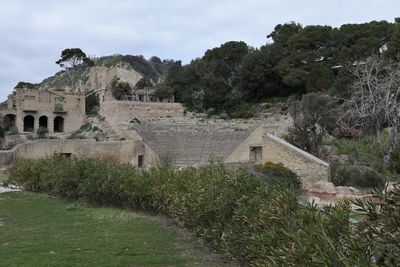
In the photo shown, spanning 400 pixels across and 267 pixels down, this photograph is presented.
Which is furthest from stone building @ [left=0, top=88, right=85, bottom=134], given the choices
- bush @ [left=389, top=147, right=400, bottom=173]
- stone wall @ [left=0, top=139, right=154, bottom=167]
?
bush @ [left=389, top=147, right=400, bottom=173]

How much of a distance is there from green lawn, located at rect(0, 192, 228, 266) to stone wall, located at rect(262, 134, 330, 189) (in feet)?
25.3

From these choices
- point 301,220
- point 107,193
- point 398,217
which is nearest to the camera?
point 398,217

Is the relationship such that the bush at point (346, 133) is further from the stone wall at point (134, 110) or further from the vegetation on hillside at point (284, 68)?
the stone wall at point (134, 110)

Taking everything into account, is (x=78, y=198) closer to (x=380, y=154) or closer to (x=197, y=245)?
(x=197, y=245)

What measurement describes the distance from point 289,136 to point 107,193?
10927 mm

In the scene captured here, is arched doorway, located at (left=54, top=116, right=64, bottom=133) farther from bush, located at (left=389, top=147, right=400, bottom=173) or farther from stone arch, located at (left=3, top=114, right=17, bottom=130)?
bush, located at (left=389, top=147, right=400, bottom=173)

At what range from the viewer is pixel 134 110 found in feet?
139

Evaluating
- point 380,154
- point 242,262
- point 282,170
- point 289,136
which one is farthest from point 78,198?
point 380,154

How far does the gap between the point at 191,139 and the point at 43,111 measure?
17.5 meters

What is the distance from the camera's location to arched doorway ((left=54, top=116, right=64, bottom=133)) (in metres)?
46.1

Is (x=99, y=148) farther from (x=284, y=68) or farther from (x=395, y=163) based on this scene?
(x=284, y=68)

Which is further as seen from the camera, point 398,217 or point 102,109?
point 102,109

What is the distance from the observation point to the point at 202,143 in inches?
1387

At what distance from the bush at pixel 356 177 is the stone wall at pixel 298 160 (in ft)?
2.41
